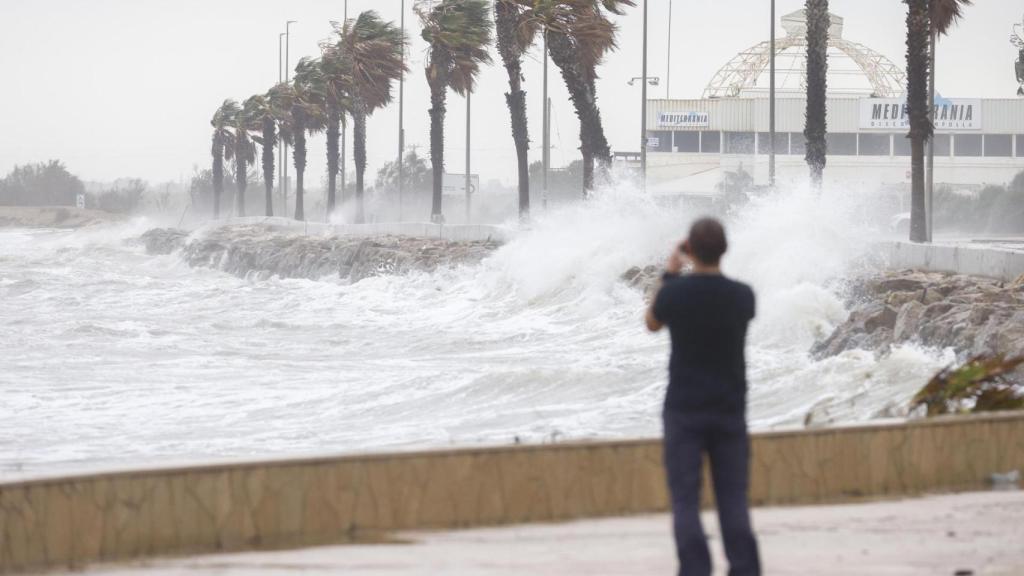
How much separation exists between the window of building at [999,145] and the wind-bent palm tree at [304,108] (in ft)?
120

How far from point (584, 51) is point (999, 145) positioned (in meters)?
56.2

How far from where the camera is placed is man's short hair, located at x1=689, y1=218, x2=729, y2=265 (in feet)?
20.9

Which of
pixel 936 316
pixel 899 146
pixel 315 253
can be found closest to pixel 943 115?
pixel 899 146

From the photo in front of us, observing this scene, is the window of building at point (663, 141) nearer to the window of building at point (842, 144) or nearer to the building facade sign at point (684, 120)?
the building facade sign at point (684, 120)

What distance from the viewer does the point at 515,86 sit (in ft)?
166

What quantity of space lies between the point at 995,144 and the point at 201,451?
85.2 m

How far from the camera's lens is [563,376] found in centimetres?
2119

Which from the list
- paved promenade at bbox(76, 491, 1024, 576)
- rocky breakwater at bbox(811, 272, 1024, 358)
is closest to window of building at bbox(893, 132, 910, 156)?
rocky breakwater at bbox(811, 272, 1024, 358)

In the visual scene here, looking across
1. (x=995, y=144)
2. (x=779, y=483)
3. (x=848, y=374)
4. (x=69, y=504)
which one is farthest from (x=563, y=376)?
(x=995, y=144)

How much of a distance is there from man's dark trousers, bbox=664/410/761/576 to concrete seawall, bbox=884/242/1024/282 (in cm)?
1736

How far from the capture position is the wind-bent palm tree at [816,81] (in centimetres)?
3841

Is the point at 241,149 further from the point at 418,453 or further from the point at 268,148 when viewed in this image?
the point at 418,453

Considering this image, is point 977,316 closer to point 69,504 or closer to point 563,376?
point 563,376

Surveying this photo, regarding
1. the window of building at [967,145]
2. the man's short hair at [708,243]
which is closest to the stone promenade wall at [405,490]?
the man's short hair at [708,243]
